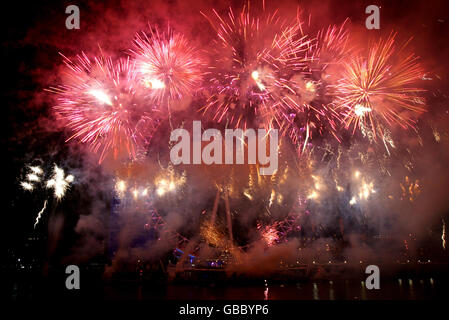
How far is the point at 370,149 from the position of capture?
15602mm

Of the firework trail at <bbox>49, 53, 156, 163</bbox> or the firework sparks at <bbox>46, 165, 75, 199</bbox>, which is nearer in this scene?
the firework trail at <bbox>49, 53, 156, 163</bbox>

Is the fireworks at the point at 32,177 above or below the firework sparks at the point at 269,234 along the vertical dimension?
above

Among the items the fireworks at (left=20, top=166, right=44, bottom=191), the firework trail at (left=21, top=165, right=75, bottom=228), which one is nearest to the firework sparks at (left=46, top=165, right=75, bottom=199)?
the firework trail at (left=21, top=165, right=75, bottom=228)

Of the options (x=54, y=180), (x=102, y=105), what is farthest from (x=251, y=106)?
(x=54, y=180)

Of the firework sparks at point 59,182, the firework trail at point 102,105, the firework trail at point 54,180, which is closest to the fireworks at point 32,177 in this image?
the firework trail at point 54,180

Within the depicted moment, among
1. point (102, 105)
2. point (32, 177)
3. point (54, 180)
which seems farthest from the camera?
point (32, 177)

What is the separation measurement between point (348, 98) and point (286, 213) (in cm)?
721

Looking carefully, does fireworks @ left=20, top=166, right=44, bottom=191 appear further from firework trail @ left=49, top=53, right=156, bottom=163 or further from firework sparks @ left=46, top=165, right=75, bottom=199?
firework trail @ left=49, top=53, right=156, bottom=163

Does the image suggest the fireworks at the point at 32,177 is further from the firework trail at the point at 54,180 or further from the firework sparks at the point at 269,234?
the firework sparks at the point at 269,234

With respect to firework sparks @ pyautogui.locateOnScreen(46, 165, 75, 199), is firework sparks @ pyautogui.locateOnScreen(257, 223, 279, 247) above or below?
below

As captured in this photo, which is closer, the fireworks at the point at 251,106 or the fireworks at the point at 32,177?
the fireworks at the point at 251,106

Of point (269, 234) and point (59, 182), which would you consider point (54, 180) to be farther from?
point (269, 234)
